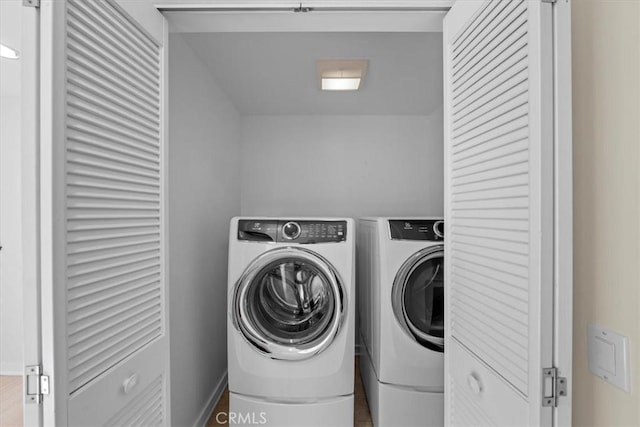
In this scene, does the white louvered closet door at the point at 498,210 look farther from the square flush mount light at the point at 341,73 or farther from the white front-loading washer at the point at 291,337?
the square flush mount light at the point at 341,73

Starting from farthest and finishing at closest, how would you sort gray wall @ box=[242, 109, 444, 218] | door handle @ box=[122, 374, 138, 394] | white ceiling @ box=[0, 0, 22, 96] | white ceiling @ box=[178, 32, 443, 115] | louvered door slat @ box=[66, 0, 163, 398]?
gray wall @ box=[242, 109, 444, 218]
white ceiling @ box=[178, 32, 443, 115]
white ceiling @ box=[0, 0, 22, 96]
door handle @ box=[122, 374, 138, 394]
louvered door slat @ box=[66, 0, 163, 398]

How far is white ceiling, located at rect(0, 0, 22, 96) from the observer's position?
5.70 ft

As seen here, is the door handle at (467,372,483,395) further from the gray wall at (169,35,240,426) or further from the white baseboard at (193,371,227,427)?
the white baseboard at (193,371,227,427)

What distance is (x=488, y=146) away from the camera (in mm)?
1078

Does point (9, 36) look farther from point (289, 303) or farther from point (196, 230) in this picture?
point (289, 303)

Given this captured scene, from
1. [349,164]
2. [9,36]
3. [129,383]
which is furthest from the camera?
[349,164]

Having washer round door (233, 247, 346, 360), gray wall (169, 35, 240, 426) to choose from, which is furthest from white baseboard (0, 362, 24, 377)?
washer round door (233, 247, 346, 360)

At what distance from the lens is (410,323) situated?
2.12m

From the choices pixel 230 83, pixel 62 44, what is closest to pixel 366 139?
pixel 230 83

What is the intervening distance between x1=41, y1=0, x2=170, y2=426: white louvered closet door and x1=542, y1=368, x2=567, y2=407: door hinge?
3.51 ft

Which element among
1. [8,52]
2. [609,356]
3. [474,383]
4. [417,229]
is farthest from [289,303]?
[8,52]

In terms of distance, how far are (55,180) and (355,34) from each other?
1.66 m

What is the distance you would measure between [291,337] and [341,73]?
1667mm

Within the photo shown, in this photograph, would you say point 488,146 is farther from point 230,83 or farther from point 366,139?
point 366,139
